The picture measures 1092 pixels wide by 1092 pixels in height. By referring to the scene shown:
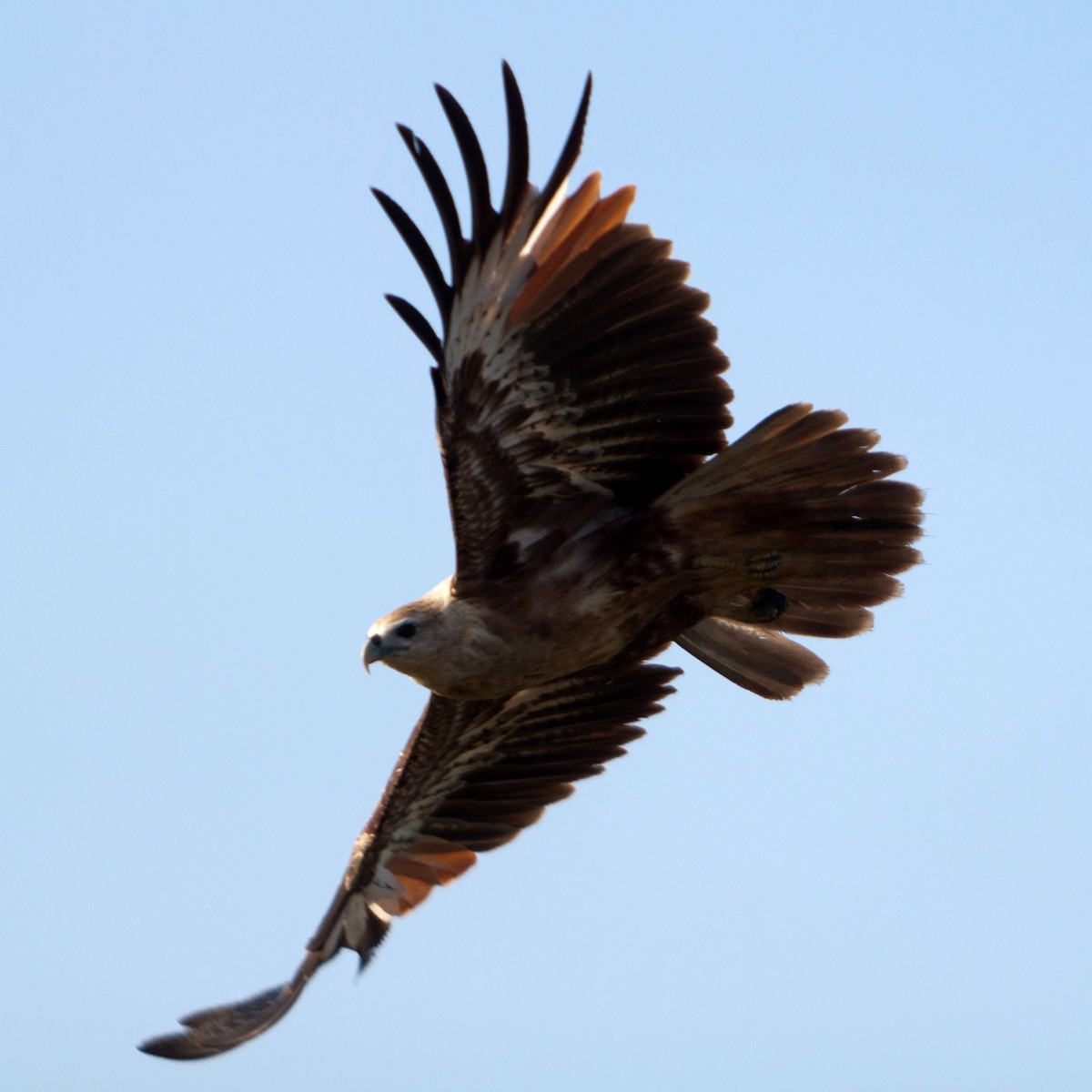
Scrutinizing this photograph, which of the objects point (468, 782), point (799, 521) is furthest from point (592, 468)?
point (468, 782)

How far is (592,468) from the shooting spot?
24.2ft

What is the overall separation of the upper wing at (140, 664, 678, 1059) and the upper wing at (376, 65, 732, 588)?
4.21 feet

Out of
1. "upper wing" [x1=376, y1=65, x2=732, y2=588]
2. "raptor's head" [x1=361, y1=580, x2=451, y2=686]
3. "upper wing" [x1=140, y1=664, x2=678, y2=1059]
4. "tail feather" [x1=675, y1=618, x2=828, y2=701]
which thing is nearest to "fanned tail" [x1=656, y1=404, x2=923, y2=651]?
"upper wing" [x1=376, y1=65, x2=732, y2=588]

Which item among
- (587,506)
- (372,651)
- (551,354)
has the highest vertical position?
(551,354)

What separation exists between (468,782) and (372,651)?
1.57 m

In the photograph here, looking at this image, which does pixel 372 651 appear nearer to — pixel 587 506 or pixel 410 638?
pixel 410 638

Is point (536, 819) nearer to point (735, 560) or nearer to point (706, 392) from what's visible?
point (735, 560)

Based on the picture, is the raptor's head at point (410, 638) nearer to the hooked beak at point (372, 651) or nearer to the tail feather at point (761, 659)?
the hooked beak at point (372, 651)

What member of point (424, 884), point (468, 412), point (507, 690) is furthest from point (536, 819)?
point (468, 412)

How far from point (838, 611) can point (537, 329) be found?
2.04 metres

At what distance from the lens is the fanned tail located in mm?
7215

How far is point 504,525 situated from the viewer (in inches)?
292

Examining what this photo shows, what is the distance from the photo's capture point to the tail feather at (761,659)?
8477 millimetres

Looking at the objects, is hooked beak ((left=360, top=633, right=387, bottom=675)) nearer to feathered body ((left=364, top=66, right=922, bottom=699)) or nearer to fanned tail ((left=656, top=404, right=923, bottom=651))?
feathered body ((left=364, top=66, right=922, bottom=699))
